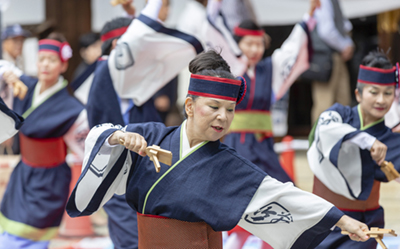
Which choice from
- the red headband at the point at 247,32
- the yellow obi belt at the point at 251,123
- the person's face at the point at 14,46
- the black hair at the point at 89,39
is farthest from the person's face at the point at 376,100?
the person's face at the point at 14,46

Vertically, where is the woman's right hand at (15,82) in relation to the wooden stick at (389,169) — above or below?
above

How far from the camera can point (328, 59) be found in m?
7.64

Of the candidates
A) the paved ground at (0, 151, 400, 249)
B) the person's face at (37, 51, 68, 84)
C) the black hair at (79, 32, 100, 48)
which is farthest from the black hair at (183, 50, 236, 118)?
the black hair at (79, 32, 100, 48)

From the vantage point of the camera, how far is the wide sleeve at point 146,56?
3535 millimetres

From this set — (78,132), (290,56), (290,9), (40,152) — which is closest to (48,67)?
(78,132)

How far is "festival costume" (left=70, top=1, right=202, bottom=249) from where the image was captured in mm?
3496

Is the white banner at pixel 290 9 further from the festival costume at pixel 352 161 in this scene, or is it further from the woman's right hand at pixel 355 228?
the woman's right hand at pixel 355 228

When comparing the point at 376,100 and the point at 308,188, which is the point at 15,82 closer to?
the point at 376,100

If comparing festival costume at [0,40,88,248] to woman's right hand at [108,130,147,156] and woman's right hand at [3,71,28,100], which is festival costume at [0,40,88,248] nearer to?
woman's right hand at [3,71,28,100]

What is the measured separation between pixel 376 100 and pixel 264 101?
1.47 metres

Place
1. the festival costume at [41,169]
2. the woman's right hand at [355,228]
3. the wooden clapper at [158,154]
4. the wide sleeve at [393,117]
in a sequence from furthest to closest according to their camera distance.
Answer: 1. the festival costume at [41,169]
2. the wide sleeve at [393,117]
3. the woman's right hand at [355,228]
4. the wooden clapper at [158,154]

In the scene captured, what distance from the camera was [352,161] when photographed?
319 centimetres

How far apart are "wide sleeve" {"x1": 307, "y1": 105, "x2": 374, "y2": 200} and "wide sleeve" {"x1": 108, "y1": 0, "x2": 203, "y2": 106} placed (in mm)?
1096

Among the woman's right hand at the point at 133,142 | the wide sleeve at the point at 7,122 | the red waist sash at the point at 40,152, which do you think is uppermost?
the woman's right hand at the point at 133,142
